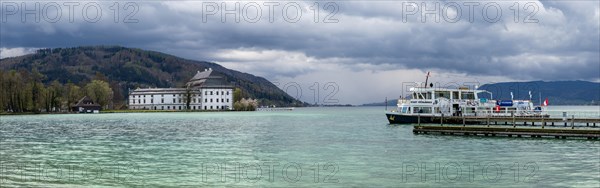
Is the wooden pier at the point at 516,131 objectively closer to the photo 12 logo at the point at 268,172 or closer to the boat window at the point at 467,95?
the photo 12 logo at the point at 268,172

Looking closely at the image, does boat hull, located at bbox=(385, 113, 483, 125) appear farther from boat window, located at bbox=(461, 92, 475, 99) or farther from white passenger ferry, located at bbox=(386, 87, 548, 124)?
boat window, located at bbox=(461, 92, 475, 99)

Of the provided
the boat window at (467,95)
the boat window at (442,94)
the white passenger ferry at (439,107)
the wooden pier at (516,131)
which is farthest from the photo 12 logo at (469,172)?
the boat window at (467,95)

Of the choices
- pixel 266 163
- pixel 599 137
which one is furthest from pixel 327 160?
pixel 599 137

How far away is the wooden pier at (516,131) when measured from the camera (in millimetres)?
60531

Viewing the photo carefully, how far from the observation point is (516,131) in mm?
64500

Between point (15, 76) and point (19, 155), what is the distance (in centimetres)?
16357

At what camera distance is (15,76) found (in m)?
192

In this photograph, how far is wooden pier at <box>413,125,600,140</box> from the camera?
60531mm

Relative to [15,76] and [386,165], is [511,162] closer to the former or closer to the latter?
[386,165]

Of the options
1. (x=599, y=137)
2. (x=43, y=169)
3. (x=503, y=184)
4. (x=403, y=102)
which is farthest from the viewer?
(x=403, y=102)

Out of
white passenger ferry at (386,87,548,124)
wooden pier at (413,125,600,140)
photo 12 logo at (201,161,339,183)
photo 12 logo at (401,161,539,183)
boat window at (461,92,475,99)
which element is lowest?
photo 12 logo at (201,161,339,183)

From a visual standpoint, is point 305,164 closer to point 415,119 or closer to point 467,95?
point 415,119

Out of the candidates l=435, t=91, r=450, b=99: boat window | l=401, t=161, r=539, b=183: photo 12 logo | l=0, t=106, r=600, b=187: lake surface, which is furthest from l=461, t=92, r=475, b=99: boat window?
l=401, t=161, r=539, b=183: photo 12 logo

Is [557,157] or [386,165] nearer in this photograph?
[386,165]
